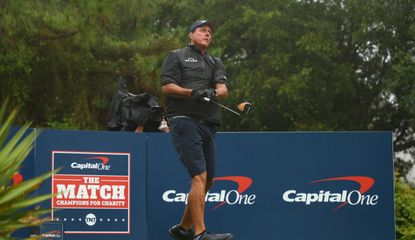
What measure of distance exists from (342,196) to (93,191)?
8.20 ft

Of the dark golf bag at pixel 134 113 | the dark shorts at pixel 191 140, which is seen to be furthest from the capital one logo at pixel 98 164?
the dark shorts at pixel 191 140

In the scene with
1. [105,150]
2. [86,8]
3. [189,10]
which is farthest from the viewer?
[189,10]

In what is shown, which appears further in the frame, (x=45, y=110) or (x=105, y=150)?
(x=45, y=110)

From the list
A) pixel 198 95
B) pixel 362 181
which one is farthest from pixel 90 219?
pixel 362 181

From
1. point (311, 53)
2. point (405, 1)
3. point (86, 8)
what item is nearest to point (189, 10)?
point (311, 53)

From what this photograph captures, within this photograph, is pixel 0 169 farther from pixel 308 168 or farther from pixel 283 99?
pixel 283 99

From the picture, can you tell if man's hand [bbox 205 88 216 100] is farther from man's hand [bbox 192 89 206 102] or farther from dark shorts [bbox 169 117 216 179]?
dark shorts [bbox 169 117 216 179]

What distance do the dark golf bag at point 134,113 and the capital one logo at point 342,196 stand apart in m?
1.79

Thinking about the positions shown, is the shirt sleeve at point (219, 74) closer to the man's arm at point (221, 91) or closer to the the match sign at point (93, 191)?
the man's arm at point (221, 91)

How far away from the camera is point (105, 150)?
968 centimetres

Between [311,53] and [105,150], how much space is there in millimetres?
26016

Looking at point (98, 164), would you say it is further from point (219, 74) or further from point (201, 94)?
point (201, 94)

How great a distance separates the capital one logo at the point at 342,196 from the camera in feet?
32.4

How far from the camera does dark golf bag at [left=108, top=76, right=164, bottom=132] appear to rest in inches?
421
